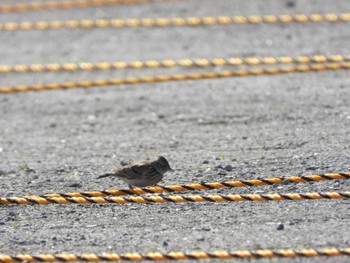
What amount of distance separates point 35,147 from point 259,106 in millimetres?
2551

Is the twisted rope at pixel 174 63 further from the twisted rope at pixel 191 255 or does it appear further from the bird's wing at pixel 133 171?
the twisted rope at pixel 191 255

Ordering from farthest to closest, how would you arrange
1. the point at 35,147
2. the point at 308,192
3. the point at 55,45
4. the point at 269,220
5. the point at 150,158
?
1. the point at 55,45
2. the point at 35,147
3. the point at 150,158
4. the point at 308,192
5. the point at 269,220

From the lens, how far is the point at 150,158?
10.1 metres

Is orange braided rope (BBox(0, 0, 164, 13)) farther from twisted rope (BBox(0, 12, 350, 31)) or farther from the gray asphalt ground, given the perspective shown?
twisted rope (BBox(0, 12, 350, 31))

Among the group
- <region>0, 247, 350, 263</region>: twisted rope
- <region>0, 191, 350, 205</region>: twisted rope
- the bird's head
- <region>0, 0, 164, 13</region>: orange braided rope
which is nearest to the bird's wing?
the bird's head

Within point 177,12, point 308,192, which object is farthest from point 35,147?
point 177,12

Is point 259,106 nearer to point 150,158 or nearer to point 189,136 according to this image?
point 189,136

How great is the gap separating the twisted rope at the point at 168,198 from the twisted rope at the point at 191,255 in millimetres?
A: 1086

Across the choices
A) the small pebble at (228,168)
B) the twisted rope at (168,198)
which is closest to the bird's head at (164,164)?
the twisted rope at (168,198)

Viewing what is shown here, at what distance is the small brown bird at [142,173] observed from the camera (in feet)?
29.2

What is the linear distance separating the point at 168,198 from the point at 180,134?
7.49 feet

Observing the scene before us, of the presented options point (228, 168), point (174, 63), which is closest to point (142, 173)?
point (228, 168)

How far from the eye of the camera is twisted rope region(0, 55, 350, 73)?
1302 cm

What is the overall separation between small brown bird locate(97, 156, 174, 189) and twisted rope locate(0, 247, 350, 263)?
1496mm
